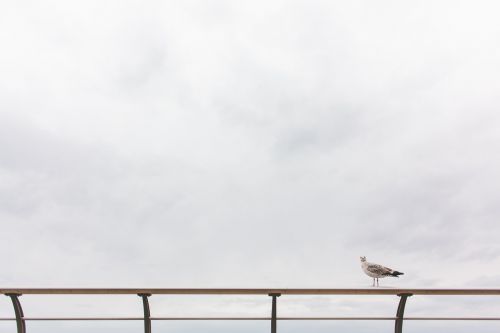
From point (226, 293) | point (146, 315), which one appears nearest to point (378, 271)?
point (226, 293)

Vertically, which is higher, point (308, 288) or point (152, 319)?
point (308, 288)

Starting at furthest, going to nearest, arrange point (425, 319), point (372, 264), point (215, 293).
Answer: point (372, 264), point (425, 319), point (215, 293)

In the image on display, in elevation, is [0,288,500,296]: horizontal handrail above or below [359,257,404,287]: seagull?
below

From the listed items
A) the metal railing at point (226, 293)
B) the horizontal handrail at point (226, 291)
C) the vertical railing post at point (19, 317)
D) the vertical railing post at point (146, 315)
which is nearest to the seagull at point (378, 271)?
the metal railing at point (226, 293)

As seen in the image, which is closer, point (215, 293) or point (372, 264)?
point (215, 293)

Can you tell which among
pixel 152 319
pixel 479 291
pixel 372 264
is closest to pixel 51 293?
pixel 152 319

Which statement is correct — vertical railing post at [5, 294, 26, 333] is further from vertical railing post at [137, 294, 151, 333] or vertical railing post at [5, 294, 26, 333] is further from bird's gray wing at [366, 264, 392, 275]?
bird's gray wing at [366, 264, 392, 275]

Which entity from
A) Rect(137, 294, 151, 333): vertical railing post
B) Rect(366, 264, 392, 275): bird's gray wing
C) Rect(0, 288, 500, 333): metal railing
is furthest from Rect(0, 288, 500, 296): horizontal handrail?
Rect(366, 264, 392, 275): bird's gray wing

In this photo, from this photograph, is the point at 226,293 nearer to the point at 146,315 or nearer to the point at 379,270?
the point at 146,315

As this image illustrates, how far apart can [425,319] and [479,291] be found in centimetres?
76

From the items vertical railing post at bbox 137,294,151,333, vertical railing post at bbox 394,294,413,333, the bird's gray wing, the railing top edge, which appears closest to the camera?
the railing top edge

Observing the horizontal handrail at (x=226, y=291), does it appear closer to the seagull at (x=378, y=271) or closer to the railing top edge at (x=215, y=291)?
the railing top edge at (x=215, y=291)

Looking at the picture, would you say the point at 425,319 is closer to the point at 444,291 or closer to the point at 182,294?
the point at 444,291

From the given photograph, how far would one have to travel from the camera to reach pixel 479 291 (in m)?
6.30
